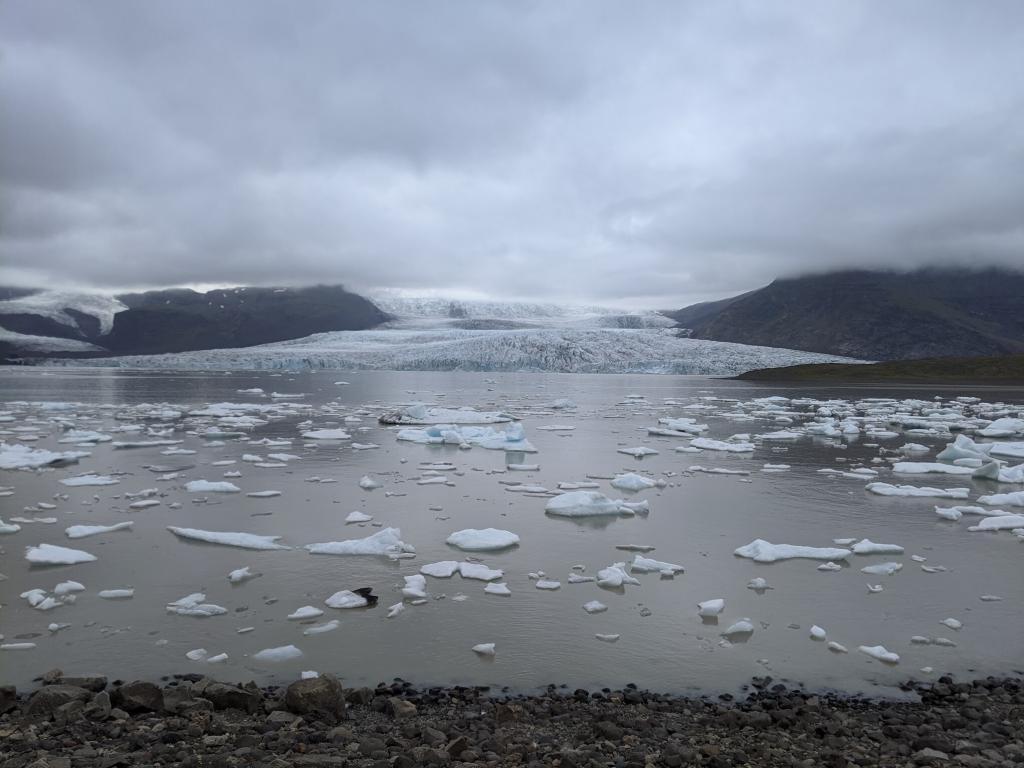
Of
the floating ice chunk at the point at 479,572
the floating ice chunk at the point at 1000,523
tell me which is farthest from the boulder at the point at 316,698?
the floating ice chunk at the point at 1000,523

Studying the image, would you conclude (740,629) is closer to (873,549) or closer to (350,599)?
(873,549)

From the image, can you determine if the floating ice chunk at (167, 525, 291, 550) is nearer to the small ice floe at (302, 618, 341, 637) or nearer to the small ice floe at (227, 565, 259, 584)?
the small ice floe at (227, 565, 259, 584)


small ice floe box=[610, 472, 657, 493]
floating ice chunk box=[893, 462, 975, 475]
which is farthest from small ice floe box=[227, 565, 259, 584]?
floating ice chunk box=[893, 462, 975, 475]

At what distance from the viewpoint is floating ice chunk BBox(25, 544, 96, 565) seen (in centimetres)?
707

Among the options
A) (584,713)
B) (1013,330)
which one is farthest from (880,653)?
(1013,330)

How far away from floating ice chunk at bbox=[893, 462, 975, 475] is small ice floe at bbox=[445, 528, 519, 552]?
905cm

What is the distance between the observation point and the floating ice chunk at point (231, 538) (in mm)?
7812

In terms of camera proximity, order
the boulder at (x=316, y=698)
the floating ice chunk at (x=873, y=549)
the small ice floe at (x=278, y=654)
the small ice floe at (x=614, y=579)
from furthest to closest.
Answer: the floating ice chunk at (x=873, y=549), the small ice floe at (x=614, y=579), the small ice floe at (x=278, y=654), the boulder at (x=316, y=698)

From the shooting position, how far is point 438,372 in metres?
84.0

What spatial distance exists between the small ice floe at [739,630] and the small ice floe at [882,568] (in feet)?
7.34

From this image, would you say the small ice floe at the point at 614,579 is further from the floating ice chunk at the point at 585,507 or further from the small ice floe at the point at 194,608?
the small ice floe at the point at 194,608

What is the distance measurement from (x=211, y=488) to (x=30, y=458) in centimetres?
509

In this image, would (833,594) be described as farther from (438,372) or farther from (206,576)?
(438,372)

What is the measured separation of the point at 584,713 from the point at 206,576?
4260 millimetres
